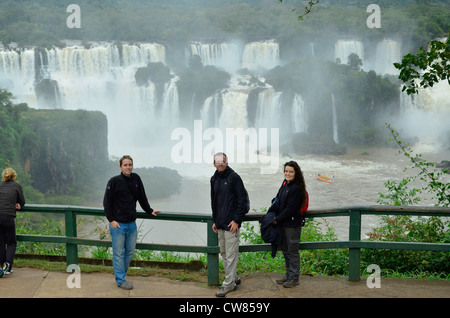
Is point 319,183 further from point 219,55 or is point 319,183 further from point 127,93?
point 219,55

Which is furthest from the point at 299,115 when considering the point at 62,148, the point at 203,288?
the point at 203,288

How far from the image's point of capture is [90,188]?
32594 millimetres

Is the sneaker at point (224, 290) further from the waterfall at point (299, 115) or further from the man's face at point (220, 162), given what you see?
the waterfall at point (299, 115)

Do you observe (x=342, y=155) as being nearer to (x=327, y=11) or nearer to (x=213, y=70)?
(x=213, y=70)

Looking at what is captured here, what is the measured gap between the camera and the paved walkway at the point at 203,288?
4.78m

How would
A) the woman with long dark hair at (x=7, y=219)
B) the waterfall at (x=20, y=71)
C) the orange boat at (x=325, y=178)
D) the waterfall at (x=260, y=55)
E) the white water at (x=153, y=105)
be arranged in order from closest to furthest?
the woman with long dark hair at (x=7, y=219) < the orange boat at (x=325, y=178) < the white water at (x=153, y=105) < the waterfall at (x=20, y=71) < the waterfall at (x=260, y=55)

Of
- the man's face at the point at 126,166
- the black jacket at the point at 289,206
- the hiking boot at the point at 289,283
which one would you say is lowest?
the hiking boot at the point at 289,283

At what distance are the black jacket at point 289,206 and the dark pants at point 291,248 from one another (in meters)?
0.06

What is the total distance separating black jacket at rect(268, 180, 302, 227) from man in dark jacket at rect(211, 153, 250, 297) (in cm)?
32

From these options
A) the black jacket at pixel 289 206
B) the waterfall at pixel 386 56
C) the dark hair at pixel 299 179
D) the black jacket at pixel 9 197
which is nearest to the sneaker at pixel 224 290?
the black jacket at pixel 289 206

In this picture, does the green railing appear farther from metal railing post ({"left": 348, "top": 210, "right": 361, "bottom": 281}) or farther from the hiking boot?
the hiking boot

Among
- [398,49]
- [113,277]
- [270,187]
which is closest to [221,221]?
[113,277]

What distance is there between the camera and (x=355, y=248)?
5000 millimetres
